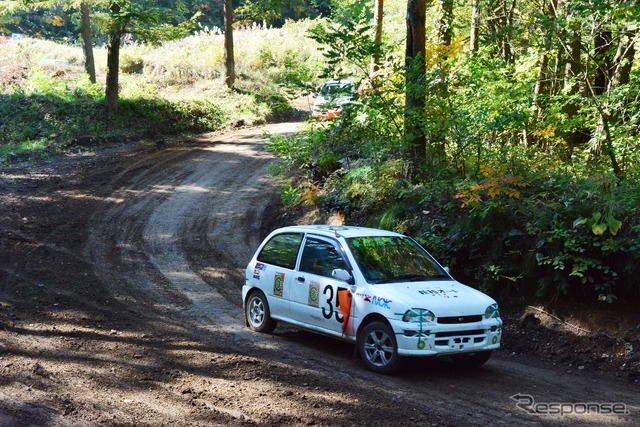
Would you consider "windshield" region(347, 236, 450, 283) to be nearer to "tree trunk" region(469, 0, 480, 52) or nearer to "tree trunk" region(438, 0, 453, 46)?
"tree trunk" region(438, 0, 453, 46)

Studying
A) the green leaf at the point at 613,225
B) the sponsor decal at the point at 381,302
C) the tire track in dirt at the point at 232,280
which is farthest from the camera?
the green leaf at the point at 613,225

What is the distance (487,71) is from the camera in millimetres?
16109

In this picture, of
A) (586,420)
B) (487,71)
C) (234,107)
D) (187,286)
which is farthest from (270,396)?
(234,107)

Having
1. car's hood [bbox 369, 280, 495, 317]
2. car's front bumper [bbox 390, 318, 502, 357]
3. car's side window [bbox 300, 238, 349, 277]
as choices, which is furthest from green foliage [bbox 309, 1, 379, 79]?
car's front bumper [bbox 390, 318, 502, 357]

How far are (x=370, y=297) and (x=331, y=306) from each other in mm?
828

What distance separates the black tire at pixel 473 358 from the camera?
374 inches

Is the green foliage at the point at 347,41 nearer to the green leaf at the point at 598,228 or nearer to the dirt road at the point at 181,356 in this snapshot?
the dirt road at the point at 181,356

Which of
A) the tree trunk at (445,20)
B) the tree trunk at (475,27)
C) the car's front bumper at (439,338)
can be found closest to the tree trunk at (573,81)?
the tree trunk at (445,20)

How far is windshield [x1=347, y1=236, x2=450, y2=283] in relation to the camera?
990cm

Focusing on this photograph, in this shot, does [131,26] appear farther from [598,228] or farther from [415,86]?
[598,228]

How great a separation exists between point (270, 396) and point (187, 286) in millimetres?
7127

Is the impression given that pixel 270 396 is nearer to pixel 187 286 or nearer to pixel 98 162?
A: pixel 187 286

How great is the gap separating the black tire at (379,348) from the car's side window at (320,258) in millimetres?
1044

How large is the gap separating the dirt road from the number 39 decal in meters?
0.60
